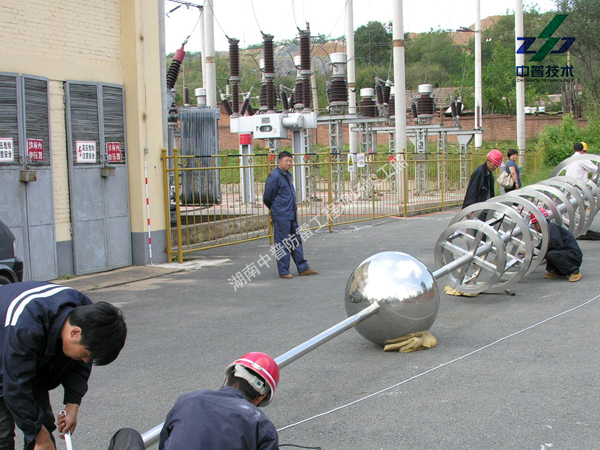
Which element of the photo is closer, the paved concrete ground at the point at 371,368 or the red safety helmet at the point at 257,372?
the red safety helmet at the point at 257,372

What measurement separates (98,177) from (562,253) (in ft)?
25.3

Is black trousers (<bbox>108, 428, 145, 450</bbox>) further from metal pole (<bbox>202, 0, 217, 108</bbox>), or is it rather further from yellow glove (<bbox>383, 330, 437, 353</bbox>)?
metal pole (<bbox>202, 0, 217, 108</bbox>)

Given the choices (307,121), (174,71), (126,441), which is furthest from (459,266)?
(307,121)

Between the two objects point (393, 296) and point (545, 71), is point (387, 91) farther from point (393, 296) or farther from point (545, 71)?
point (545, 71)

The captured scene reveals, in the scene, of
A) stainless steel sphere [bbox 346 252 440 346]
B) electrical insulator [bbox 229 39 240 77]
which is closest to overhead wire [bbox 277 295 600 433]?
stainless steel sphere [bbox 346 252 440 346]

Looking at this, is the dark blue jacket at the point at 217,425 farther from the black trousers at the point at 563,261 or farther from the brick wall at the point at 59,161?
the brick wall at the point at 59,161

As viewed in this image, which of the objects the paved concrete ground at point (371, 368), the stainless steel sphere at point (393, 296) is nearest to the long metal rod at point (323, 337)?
the stainless steel sphere at point (393, 296)

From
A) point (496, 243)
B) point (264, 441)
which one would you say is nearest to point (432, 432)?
point (264, 441)

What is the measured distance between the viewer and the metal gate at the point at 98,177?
11320mm

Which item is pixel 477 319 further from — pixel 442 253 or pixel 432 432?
pixel 432 432

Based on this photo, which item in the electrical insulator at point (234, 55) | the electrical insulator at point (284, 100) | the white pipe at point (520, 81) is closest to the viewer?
the electrical insulator at point (234, 55)

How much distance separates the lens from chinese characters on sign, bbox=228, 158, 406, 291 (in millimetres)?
10992

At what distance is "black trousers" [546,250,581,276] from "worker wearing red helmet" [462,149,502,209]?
1.61 metres

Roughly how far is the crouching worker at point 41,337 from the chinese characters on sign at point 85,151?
8.52m
